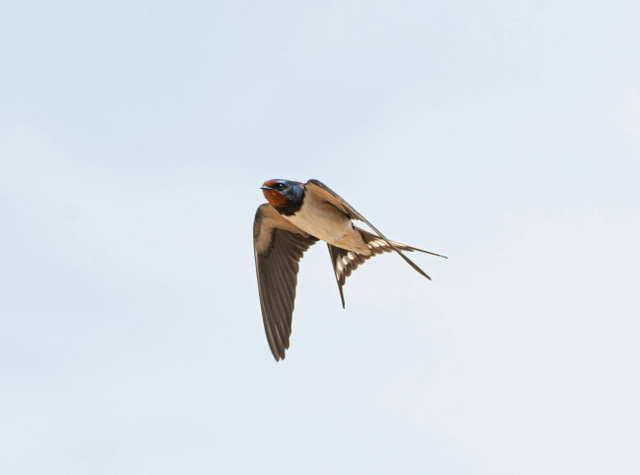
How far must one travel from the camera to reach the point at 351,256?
696cm

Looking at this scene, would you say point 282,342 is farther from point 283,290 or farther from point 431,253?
point 431,253

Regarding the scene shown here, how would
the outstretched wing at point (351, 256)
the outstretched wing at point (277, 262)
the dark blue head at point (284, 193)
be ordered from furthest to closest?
the outstretched wing at point (277, 262) → the outstretched wing at point (351, 256) → the dark blue head at point (284, 193)

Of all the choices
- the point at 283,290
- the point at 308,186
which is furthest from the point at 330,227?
the point at 283,290

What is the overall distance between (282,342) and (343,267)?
781 millimetres

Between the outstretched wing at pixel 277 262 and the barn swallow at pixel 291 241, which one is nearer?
the barn swallow at pixel 291 241

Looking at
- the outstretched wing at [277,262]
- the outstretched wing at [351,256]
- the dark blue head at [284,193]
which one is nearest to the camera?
the dark blue head at [284,193]

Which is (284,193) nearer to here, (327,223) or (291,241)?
(327,223)

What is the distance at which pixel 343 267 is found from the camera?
272 inches

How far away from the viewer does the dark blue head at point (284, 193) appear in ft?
20.5

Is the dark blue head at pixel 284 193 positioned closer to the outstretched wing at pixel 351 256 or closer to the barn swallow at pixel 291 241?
the barn swallow at pixel 291 241

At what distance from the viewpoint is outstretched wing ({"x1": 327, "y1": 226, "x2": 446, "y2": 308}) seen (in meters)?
6.68

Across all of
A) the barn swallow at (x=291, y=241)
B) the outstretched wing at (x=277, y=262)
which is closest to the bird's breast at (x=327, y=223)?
the barn swallow at (x=291, y=241)

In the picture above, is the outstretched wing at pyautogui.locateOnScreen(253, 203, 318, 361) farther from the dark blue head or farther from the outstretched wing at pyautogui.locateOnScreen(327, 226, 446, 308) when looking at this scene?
the dark blue head

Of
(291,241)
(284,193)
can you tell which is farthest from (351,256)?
(284,193)
